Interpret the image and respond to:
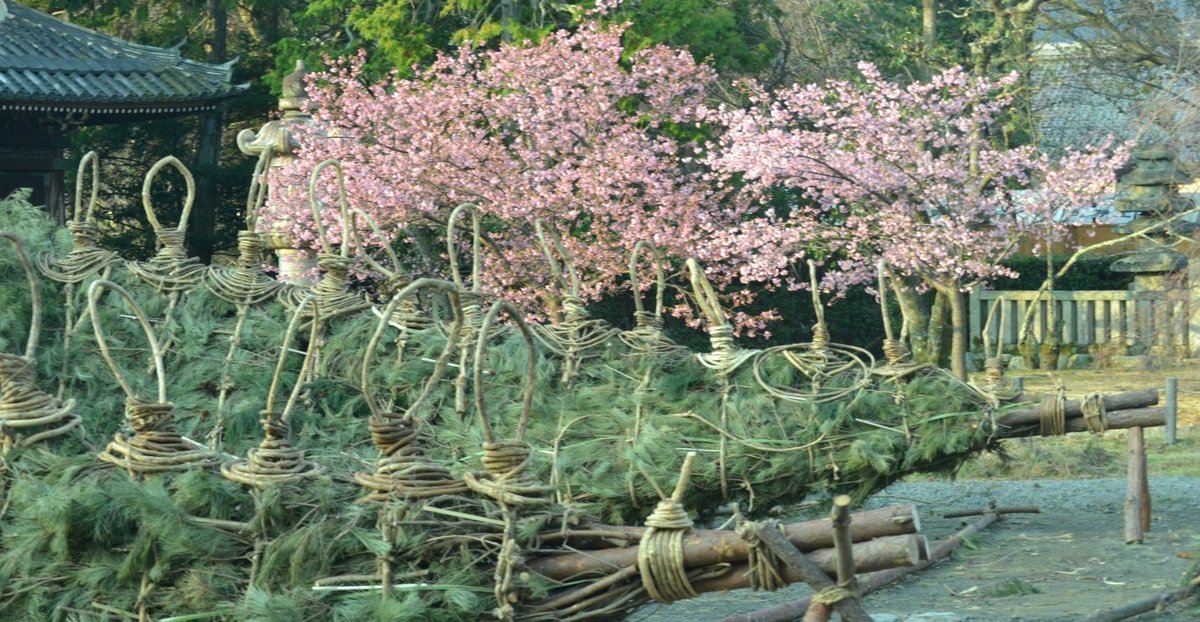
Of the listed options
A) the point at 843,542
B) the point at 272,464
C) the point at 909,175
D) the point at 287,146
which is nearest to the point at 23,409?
the point at 272,464

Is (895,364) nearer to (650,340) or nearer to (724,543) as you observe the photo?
(650,340)

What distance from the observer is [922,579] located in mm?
6680

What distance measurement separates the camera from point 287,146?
13398mm

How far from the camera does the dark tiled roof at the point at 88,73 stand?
12820 mm

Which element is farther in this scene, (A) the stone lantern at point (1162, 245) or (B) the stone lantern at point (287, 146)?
(A) the stone lantern at point (1162, 245)

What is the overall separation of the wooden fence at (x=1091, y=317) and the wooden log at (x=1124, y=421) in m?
10.5

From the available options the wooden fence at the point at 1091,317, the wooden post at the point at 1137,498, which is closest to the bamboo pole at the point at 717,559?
the wooden post at the point at 1137,498

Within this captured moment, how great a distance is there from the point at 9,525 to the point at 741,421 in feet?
9.58

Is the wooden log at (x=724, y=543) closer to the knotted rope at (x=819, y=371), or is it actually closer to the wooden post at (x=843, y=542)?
the wooden post at (x=843, y=542)

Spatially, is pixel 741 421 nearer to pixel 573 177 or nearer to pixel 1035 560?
pixel 1035 560

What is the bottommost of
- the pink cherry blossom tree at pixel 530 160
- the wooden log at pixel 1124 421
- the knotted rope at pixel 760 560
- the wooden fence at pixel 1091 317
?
the wooden fence at pixel 1091 317

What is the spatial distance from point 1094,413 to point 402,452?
3.37m

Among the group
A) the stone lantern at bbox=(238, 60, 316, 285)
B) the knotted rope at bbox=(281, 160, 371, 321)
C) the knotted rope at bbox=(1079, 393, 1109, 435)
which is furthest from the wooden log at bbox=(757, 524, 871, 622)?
the stone lantern at bbox=(238, 60, 316, 285)

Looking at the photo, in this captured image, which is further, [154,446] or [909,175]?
[909,175]
